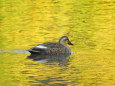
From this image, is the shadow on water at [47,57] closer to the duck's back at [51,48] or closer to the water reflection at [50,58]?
the water reflection at [50,58]

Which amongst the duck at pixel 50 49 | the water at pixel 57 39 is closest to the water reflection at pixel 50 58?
the water at pixel 57 39

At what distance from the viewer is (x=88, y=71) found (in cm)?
1396

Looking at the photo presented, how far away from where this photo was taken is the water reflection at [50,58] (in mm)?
15844

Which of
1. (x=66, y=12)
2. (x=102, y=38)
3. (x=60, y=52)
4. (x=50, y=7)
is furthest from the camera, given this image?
(x=50, y=7)

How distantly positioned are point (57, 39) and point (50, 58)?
12.7ft

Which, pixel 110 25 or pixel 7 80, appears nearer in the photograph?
pixel 7 80

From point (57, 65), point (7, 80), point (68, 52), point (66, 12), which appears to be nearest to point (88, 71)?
point (57, 65)

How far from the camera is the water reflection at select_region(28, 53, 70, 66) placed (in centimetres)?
1584

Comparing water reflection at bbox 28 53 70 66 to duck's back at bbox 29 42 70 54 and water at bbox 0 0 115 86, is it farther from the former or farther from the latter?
duck's back at bbox 29 42 70 54

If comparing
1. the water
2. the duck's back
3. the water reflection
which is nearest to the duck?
the duck's back

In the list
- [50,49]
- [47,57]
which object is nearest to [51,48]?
[50,49]

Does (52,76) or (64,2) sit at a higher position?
(52,76)

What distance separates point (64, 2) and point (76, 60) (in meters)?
18.8

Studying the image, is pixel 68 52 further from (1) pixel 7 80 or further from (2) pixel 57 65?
(1) pixel 7 80
